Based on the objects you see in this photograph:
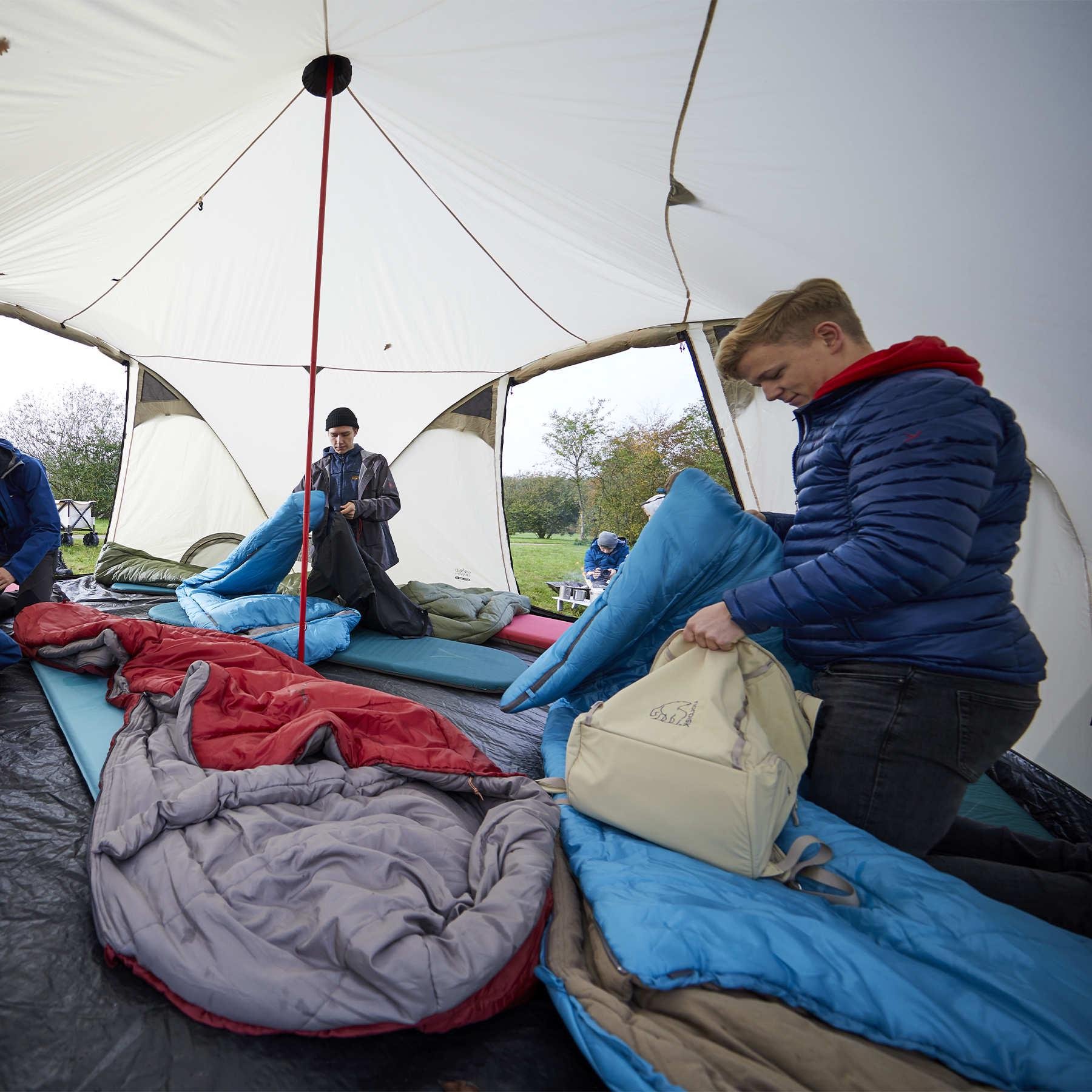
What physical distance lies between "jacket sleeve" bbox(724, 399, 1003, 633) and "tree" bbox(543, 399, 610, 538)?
8.17 meters

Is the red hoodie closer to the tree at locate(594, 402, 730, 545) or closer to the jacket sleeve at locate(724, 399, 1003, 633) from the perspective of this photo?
the jacket sleeve at locate(724, 399, 1003, 633)

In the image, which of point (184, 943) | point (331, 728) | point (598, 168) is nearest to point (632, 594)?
point (331, 728)

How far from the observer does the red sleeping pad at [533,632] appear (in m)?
3.59

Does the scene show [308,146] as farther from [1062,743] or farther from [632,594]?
[1062,743]

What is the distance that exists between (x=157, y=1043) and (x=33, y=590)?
10.0 ft

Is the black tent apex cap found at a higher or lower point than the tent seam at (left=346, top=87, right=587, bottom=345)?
higher

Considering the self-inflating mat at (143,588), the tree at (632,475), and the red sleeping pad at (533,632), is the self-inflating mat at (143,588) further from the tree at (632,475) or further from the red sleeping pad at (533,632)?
the tree at (632,475)

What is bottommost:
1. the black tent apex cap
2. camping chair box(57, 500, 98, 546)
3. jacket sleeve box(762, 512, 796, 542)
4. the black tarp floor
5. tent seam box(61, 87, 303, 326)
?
camping chair box(57, 500, 98, 546)

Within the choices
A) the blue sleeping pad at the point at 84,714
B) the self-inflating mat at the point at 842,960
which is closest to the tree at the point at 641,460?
the blue sleeping pad at the point at 84,714

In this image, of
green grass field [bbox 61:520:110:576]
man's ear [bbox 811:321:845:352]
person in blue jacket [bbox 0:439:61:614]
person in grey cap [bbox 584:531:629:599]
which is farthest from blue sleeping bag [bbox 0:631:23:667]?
green grass field [bbox 61:520:110:576]

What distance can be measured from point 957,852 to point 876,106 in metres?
1.83

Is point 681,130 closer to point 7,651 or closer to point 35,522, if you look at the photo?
point 7,651

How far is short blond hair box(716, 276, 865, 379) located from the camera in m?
1.27

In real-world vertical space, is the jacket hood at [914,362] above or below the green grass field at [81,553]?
above
